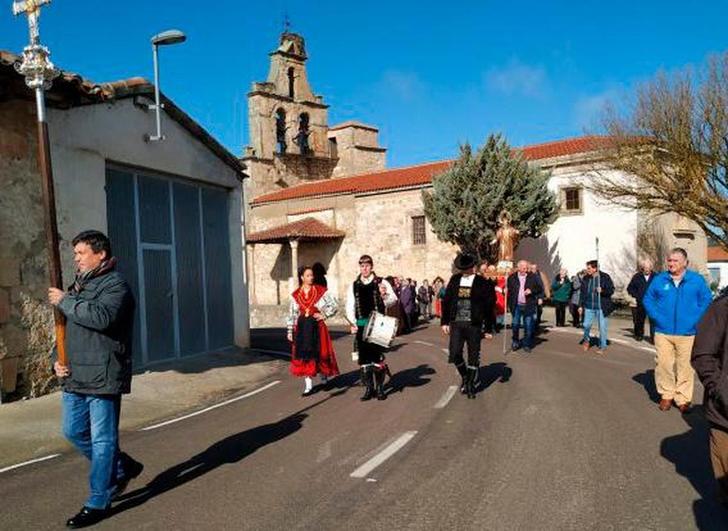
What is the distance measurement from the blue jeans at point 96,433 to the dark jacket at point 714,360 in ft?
12.7

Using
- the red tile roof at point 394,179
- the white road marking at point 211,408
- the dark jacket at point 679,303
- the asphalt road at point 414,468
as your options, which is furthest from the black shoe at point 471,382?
the red tile roof at point 394,179

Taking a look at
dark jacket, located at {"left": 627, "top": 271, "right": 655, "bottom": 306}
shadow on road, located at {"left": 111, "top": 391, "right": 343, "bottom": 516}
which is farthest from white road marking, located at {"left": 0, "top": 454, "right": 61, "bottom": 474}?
dark jacket, located at {"left": 627, "top": 271, "right": 655, "bottom": 306}

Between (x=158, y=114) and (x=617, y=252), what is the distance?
73.9ft

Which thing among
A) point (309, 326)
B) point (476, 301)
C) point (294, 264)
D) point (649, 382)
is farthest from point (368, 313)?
point (294, 264)

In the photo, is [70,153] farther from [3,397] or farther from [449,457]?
[449,457]

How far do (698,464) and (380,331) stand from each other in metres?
4.29

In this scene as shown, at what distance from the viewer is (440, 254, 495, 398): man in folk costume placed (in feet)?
29.5

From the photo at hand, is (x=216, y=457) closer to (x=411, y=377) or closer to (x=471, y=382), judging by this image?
(x=471, y=382)

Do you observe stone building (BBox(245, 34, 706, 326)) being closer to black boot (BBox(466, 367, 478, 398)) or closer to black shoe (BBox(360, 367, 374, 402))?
black boot (BBox(466, 367, 478, 398))

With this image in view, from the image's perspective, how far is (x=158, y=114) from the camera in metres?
12.7

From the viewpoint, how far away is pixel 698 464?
565 centimetres

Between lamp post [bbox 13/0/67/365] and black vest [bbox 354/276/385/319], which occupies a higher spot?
lamp post [bbox 13/0/67/365]

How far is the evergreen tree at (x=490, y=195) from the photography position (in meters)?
27.5

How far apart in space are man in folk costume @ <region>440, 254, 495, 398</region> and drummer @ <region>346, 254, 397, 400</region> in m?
0.89
